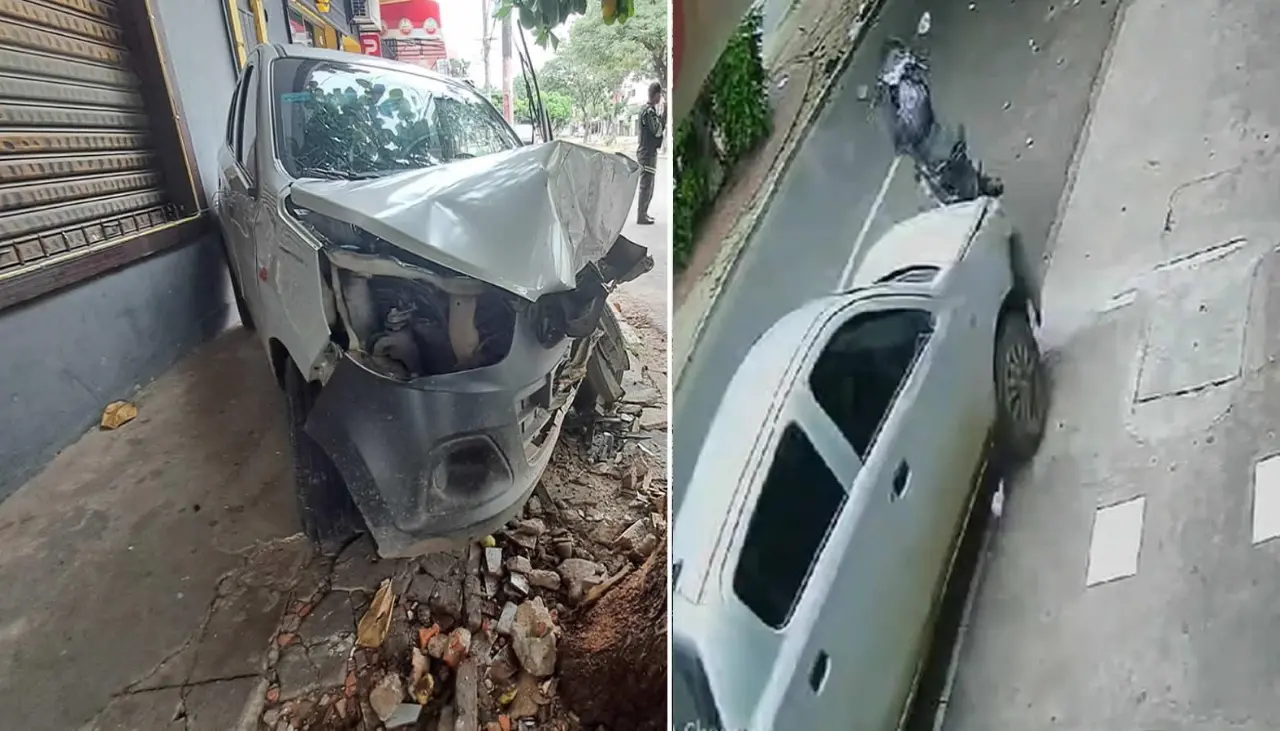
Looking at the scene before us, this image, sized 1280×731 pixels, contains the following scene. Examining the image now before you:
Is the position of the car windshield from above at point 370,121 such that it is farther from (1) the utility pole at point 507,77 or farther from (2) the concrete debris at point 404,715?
(2) the concrete debris at point 404,715

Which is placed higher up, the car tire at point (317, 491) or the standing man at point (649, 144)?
the standing man at point (649, 144)

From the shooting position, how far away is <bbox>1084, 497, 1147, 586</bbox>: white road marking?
47cm

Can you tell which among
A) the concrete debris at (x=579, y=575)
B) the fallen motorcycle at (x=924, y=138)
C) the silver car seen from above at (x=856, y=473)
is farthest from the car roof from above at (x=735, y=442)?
the concrete debris at (x=579, y=575)

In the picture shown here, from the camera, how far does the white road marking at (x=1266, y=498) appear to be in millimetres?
427

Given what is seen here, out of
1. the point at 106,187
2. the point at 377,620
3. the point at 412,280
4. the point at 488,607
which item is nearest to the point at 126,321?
the point at 106,187

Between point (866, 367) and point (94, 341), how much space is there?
1137 mm

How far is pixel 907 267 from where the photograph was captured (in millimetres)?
480

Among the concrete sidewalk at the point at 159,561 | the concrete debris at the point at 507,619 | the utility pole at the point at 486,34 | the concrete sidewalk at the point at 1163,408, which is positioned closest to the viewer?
the concrete sidewalk at the point at 1163,408

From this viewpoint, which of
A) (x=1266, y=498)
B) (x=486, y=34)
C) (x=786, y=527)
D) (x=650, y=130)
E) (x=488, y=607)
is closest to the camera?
(x=1266, y=498)

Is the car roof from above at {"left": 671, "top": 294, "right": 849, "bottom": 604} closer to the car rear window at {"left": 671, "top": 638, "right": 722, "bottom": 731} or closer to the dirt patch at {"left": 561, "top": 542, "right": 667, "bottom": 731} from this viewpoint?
the car rear window at {"left": 671, "top": 638, "right": 722, "bottom": 731}

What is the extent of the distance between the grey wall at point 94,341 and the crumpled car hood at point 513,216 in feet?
1.44

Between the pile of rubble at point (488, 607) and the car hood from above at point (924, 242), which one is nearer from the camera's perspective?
the car hood from above at point (924, 242)

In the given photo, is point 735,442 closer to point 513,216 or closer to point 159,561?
point 513,216

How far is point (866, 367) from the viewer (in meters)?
0.50
